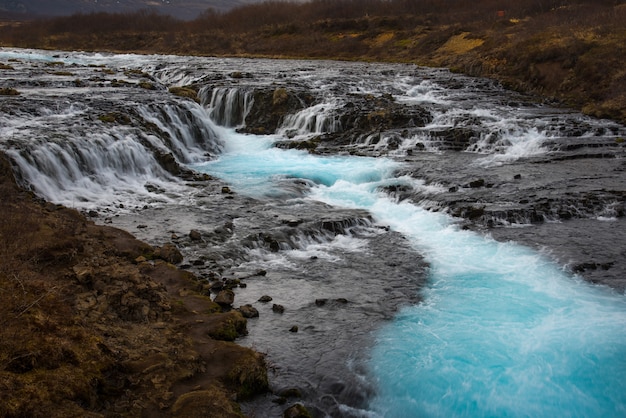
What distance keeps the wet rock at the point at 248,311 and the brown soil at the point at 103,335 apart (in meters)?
0.39

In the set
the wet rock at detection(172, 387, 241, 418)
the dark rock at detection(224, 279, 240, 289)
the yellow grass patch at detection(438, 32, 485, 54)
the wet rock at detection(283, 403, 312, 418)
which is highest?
the yellow grass patch at detection(438, 32, 485, 54)

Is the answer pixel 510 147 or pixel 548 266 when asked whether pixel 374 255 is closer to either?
pixel 548 266

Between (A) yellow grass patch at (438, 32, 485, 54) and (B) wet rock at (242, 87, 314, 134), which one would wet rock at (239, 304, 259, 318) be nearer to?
(B) wet rock at (242, 87, 314, 134)

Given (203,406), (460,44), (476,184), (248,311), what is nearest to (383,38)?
(460,44)

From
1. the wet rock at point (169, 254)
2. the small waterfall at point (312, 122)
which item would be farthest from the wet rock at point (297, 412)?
the small waterfall at point (312, 122)

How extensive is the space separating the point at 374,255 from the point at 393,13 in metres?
78.1

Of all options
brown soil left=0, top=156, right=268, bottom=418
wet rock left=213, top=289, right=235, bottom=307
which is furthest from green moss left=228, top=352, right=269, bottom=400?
wet rock left=213, top=289, right=235, bottom=307

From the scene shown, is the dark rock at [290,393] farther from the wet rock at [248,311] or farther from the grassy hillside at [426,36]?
the grassy hillside at [426,36]

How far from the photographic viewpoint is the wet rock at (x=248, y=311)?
1062 cm

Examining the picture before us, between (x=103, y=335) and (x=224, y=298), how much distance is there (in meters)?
3.04

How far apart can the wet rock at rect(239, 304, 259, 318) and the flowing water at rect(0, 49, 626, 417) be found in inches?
5.6

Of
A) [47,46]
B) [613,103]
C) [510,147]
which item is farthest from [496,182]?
[47,46]

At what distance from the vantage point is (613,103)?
2958 cm

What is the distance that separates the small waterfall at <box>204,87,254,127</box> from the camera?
3322 centimetres
